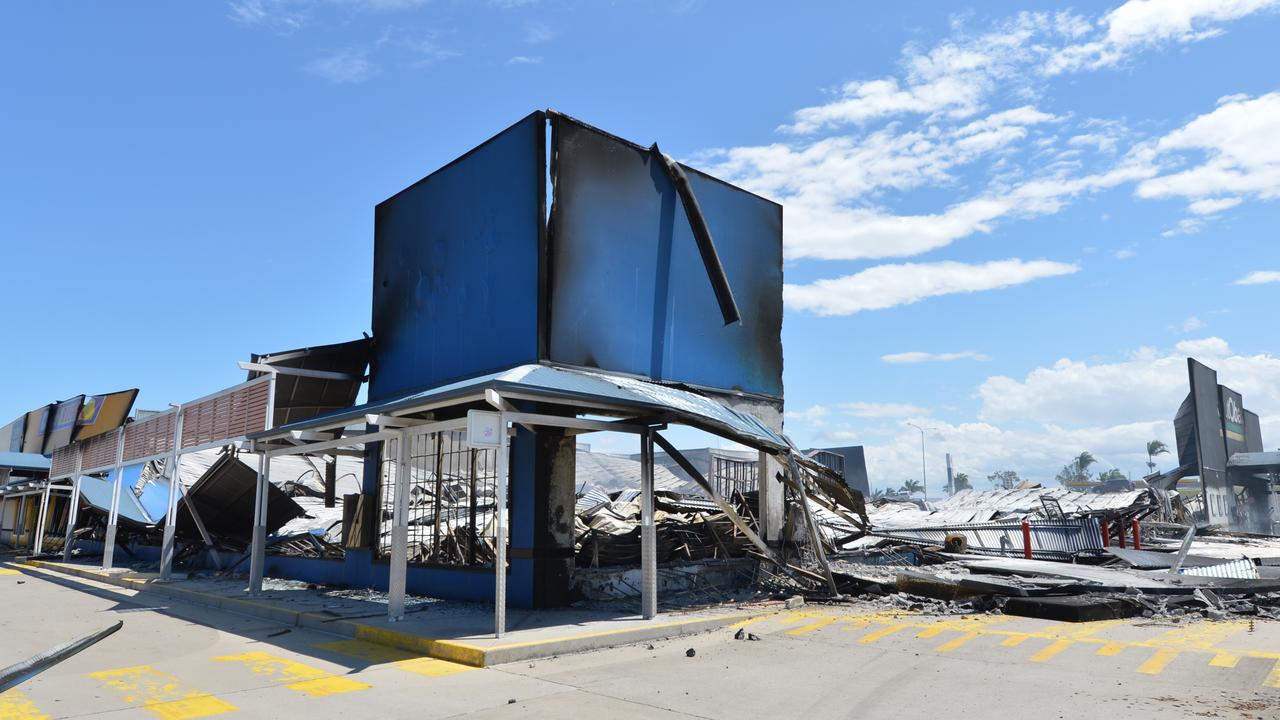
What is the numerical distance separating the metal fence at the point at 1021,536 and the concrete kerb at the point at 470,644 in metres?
10.5

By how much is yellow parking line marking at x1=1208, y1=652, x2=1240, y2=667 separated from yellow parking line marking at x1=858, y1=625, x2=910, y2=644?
3.55 meters

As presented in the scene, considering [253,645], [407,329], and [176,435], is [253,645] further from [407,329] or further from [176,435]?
[176,435]

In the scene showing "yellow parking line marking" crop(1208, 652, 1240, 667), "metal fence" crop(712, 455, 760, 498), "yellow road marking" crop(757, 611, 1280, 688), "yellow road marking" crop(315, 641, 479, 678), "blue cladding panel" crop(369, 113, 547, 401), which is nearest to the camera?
"yellow parking line marking" crop(1208, 652, 1240, 667)

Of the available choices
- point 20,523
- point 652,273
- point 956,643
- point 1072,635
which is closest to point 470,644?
point 956,643

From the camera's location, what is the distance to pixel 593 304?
1445cm

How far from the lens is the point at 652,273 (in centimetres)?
1568

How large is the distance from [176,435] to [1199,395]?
166ft

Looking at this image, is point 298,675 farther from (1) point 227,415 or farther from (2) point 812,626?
(1) point 227,415

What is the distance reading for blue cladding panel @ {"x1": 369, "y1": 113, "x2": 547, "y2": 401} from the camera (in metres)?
14.2

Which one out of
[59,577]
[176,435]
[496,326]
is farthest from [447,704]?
[59,577]

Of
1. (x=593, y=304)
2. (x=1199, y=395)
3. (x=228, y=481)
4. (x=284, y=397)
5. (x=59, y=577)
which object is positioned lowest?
(x=59, y=577)

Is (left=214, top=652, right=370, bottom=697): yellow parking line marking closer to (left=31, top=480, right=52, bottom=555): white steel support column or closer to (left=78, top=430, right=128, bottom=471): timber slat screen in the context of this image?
(left=78, top=430, right=128, bottom=471): timber slat screen

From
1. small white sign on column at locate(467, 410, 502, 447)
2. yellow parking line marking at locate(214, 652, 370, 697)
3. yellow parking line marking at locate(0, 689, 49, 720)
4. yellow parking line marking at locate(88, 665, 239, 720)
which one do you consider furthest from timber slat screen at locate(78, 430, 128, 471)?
small white sign on column at locate(467, 410, 502, 447)

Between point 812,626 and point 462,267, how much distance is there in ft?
29.0
